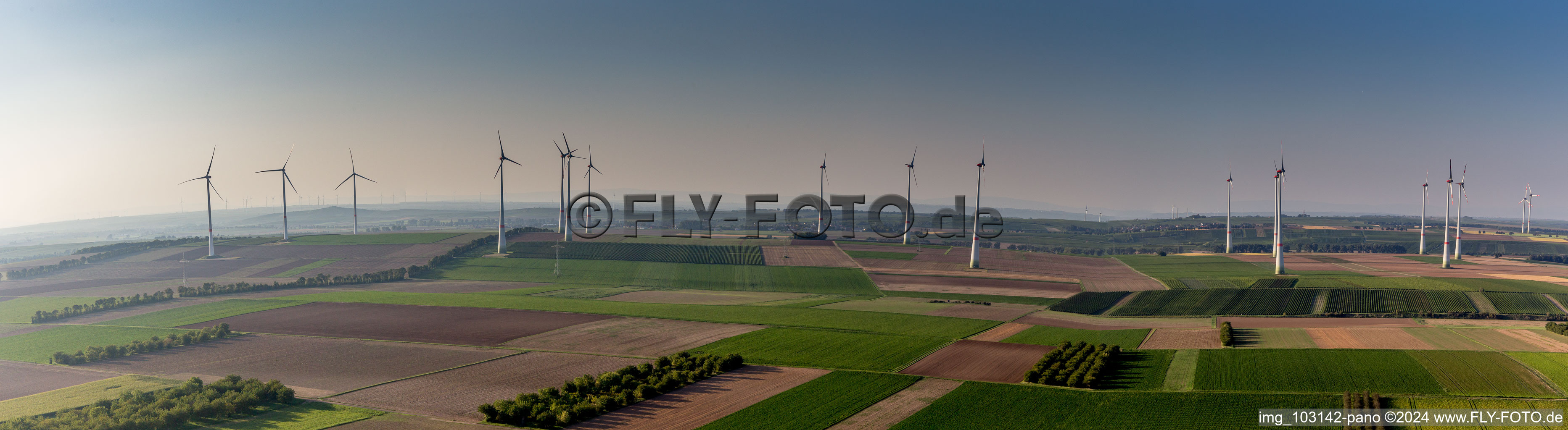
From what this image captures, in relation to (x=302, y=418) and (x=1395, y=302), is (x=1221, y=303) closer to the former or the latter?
(x=1395, y=302)

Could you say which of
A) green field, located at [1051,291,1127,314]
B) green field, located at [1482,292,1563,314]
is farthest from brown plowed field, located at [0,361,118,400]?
green field, located at [1482,292,1563,314]

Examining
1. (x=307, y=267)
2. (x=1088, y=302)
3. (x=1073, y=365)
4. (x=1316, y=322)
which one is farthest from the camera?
(x=307, y=267)

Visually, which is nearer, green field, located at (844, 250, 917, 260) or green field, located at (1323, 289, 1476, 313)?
green field, located at (1323, 289, 1476, 313)

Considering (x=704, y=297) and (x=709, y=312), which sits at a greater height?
(x=709, y=312)

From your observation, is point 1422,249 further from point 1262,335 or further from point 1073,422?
point 1073,422

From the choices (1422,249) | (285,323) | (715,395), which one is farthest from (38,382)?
(1422,249)

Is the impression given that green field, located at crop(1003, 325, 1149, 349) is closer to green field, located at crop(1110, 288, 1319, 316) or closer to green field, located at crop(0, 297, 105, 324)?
green field, located at crop(1110, 288, 1319, 316)

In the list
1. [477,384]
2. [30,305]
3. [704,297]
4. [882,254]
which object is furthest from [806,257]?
[30,305]
